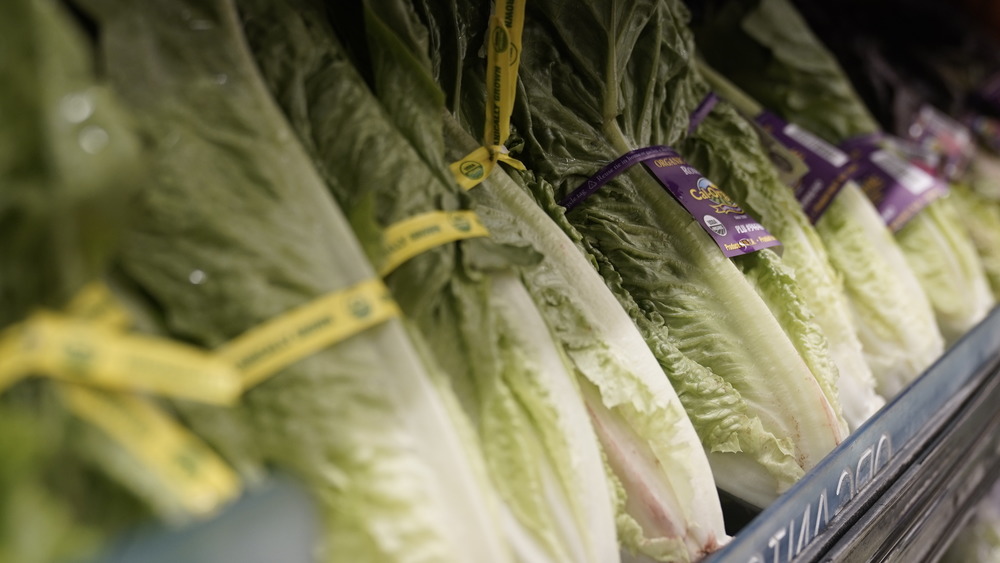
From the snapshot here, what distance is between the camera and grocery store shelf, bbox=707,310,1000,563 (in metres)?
0.99

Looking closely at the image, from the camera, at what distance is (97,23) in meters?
0.78

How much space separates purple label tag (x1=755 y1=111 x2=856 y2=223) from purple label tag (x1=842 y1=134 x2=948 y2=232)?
218 millimetres

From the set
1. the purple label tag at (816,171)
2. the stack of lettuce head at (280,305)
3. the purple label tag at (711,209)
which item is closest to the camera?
the stack of lettuce head at (280,305)

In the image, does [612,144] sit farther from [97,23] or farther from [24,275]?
[24,275]

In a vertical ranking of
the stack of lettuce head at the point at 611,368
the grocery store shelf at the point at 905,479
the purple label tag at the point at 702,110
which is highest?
the purple label tag at the point at 702,110

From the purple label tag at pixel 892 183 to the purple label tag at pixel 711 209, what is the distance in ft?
2.39

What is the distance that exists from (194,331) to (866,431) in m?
1.05

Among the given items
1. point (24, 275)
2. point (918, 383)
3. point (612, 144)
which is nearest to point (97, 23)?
point (24, 275)

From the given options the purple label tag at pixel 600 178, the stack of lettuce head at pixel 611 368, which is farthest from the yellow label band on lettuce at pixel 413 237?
the purple label tag at pixel 600 178

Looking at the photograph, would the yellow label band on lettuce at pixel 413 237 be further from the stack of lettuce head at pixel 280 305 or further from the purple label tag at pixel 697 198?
the purple label tag at pixel 697 198

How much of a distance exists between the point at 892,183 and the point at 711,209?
0.90m

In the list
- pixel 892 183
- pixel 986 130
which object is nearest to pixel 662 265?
pixel 892 183

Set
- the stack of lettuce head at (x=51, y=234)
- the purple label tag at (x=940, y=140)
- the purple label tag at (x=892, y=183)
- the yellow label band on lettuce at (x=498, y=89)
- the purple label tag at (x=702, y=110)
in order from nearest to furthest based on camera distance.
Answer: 1. the stack of lettuce head at (x=51, y=234)
2. the yellow label band on lettuce at (x=498, y=89)
3. the purple label tag at (x=702, y=110)
4. the purple label tag at (x=892, y=183)
5. the purple label tag at (x=940, y=140)

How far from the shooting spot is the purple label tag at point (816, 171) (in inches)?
63.9
